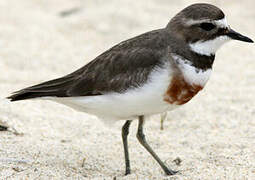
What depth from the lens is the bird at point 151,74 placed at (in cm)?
386

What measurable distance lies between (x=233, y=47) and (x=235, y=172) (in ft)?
12.2

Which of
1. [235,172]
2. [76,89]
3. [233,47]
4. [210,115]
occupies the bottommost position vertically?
[235,172]

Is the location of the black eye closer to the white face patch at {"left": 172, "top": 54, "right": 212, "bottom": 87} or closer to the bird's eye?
the bird's eye

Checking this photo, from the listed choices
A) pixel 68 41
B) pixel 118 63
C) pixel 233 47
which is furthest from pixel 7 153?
pixel 233 47

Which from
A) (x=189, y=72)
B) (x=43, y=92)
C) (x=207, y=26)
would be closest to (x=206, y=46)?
(x=207, y=26)

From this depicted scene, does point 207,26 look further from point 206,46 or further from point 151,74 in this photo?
point 151,74

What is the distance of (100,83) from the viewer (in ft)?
13.6

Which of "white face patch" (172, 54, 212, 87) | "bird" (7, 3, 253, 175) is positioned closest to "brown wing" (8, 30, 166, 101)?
"bird" (7, 3, 253, 175)

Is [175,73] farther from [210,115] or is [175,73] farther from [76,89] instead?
[210,115]

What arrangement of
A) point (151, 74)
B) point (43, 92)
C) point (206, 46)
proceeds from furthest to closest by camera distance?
point (43, 92) < point (206, 46) < point (151, 74)

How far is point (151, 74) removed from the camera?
3.87 m

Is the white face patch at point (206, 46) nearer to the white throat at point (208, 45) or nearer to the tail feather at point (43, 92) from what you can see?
the white throat at point (208, 45)

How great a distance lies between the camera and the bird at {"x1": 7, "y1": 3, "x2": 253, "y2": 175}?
3861 millimetres

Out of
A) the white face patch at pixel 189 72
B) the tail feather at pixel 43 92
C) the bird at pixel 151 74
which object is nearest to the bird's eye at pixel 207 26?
the bird at pixel 151 74
